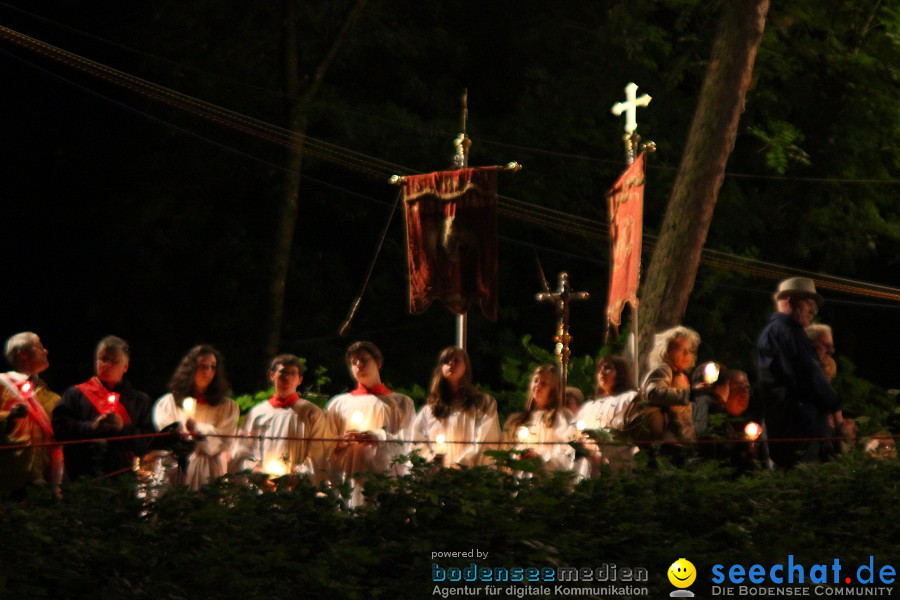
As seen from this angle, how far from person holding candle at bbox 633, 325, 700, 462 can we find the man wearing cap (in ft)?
1.67

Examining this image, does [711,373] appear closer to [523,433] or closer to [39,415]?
[523,433]

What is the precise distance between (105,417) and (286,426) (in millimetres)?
1445

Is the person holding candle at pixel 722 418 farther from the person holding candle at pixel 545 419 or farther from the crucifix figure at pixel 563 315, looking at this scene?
the crucifix figure at pixel 563 315

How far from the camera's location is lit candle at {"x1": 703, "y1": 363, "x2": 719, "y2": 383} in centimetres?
1125

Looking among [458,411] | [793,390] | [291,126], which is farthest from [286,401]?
[291,126]

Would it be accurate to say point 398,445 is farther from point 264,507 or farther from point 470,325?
point 470,325

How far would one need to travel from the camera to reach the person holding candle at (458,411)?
11.4m

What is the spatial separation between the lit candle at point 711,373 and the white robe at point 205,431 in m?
3.27

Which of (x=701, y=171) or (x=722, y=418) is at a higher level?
(x=701, y=171)

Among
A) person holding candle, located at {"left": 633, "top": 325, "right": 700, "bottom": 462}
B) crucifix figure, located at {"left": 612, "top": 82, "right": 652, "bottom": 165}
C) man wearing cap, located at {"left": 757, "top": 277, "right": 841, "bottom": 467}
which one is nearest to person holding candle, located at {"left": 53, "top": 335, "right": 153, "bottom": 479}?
person holding candle, located at {"left": 633, "top": 325, "right": 700, "bottom": 462}

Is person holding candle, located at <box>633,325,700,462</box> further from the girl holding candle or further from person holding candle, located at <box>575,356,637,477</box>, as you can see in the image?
person holding candle, located at <box>575,356,637,477</box>

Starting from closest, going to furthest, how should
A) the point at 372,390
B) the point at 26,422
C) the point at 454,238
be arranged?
the point at 26,422
the point at 372,390
the point at 454,238

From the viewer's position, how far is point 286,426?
11609mm

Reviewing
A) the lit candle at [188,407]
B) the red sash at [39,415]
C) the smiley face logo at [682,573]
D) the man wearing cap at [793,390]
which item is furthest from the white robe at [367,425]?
the smiley face logo at [682,573]
